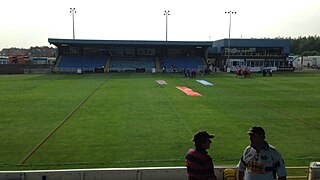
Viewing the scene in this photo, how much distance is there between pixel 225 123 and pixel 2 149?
9.87m

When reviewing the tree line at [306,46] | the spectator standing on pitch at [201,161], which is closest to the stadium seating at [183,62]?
the spectator standing on pitch at [201,161]

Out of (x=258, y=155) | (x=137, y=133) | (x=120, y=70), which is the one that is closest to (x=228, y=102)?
(x=137, y=133)

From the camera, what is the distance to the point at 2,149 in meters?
12.4

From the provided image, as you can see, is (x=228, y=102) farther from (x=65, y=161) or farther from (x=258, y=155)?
(x=258, y=155)

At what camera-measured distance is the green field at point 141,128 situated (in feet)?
37.3

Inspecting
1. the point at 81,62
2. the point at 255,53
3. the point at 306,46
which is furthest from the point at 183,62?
the point at 306,46

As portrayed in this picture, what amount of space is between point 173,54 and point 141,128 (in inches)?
2362

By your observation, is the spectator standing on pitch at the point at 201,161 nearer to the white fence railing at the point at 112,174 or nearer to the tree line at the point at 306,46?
the white fence railing at the point at 112,174

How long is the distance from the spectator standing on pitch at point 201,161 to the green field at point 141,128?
5775 millimetres

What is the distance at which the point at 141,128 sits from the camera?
1568cm

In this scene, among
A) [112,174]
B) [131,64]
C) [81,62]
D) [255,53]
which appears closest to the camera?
[112,174]

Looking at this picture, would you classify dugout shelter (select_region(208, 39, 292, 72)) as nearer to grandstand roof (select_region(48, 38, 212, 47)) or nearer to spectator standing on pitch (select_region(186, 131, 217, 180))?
grandstand roof (select_region(48, 38, 212, 47))

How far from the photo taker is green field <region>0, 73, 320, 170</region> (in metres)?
11.4

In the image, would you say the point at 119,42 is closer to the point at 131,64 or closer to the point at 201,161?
the point at 131,64
